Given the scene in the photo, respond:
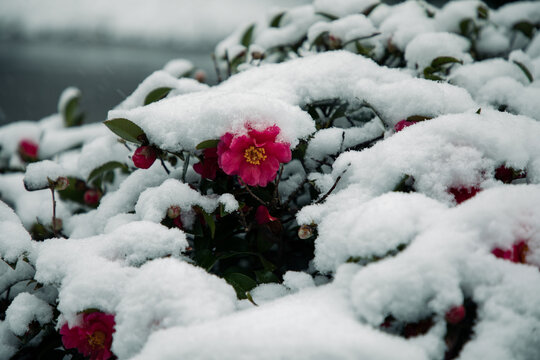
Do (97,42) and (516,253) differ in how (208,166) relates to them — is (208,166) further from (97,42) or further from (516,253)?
(97,42)

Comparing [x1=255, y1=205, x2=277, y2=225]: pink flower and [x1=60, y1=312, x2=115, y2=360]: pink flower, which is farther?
[x1=255, y1=205, x2=277, y2=225]: pink flower

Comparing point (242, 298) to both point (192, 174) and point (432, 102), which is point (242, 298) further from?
point (432, 102)

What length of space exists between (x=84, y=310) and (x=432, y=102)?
0.74 m

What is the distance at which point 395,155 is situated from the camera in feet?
2.33

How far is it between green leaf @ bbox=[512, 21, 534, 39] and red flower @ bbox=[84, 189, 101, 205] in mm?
1494

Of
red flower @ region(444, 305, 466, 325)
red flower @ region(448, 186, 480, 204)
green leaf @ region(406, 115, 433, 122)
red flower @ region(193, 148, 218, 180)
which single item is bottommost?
red flower @ region(444, 305, 466, 325)

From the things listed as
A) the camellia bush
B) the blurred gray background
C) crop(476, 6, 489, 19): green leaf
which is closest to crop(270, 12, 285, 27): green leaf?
the camellia bush

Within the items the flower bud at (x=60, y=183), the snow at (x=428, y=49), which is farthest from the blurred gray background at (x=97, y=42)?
the flower bud at (x=60, y=183)

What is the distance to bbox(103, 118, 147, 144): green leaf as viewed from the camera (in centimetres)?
78

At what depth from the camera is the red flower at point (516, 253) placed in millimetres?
544

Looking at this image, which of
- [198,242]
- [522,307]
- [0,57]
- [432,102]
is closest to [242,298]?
[198,242]

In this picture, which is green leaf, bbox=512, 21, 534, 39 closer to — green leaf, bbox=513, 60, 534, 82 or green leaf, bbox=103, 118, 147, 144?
green leaf, bbox=513, 60, 534, 82

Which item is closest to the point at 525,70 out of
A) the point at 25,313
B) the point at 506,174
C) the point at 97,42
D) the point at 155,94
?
the point at 506,174

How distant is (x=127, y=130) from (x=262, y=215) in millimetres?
314
